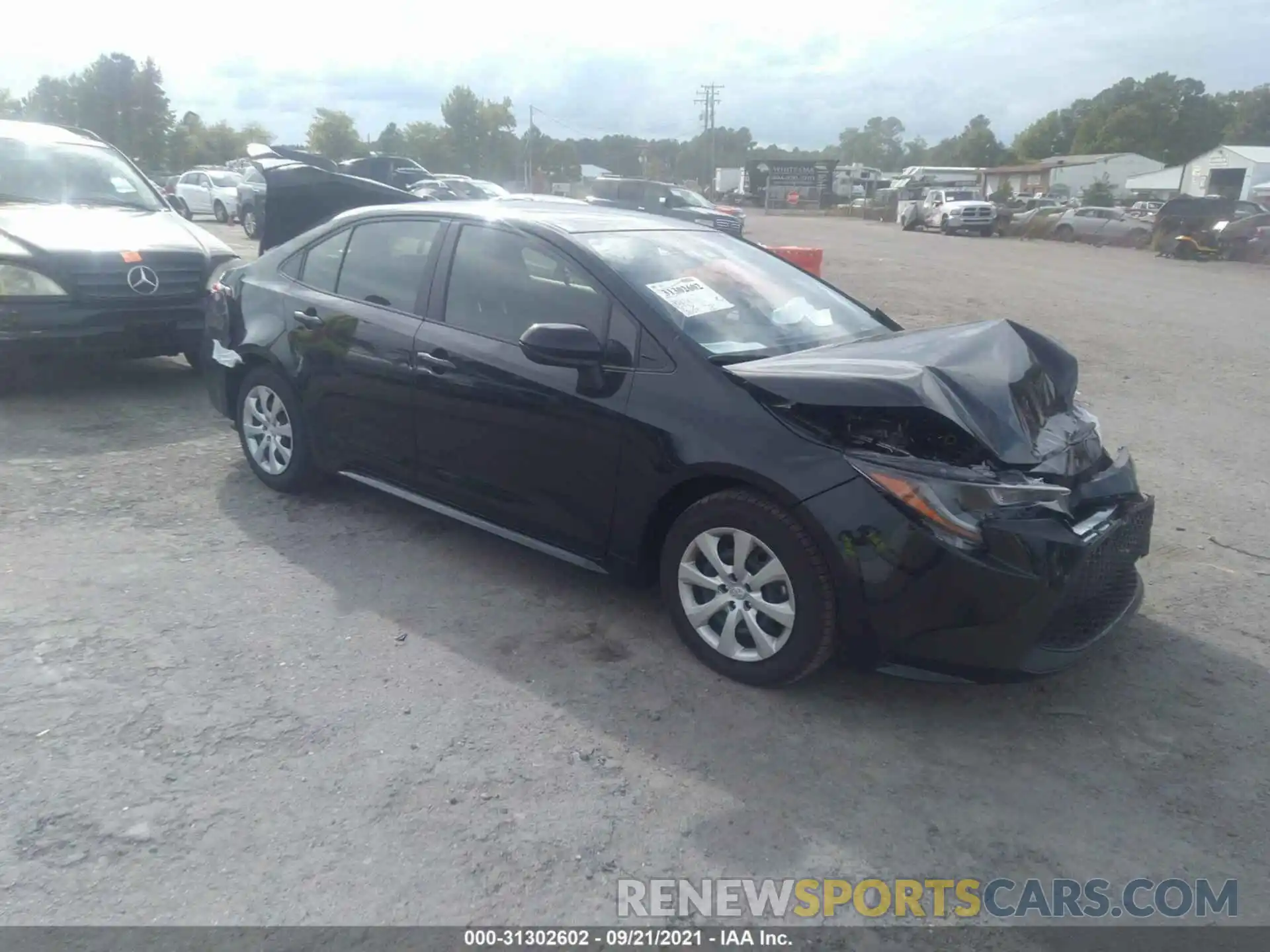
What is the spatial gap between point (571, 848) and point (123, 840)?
1276 mm

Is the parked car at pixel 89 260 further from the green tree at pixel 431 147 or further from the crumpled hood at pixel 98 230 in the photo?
the green tree at pixel 431 147

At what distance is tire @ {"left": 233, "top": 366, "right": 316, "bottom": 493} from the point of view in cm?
530

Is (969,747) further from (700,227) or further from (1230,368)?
(1230,368)

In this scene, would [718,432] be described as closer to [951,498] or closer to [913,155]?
[951,498]

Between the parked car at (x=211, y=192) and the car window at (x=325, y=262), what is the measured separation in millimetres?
25390

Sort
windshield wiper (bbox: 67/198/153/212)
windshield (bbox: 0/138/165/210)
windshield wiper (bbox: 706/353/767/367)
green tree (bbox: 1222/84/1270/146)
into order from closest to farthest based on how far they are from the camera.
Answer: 1. windshield wiper (bbox: 706/353/767/367)
2. windshield (bbox: 0/138/165/210)
3. windshield wiper (bbox: 67/198/153/212)
4. green tree (bbox: 1222/84/1270/146)

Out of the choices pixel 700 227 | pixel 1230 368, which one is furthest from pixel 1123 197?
pixel 700 227

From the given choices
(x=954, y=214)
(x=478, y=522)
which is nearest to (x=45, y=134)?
(x=478, y=522)

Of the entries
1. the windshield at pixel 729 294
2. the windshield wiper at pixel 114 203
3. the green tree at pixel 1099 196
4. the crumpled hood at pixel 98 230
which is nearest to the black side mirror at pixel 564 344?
the windshield at pixel 729 294

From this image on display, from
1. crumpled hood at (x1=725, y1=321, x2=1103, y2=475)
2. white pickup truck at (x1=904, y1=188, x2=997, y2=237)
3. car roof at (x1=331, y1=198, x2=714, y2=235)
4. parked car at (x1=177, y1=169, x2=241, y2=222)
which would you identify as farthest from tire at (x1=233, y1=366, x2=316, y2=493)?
white pickup truck at (x1=904, y1=188, x2=997, y2=237)

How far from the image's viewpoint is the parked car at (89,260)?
22.7 feet

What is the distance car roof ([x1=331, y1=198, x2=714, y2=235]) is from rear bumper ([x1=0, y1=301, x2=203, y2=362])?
280 cm

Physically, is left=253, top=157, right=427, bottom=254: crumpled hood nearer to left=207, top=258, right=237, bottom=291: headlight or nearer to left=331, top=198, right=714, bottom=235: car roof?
left=207, top=258, right=237, bottom=291: headlight

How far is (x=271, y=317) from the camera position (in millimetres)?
5348
